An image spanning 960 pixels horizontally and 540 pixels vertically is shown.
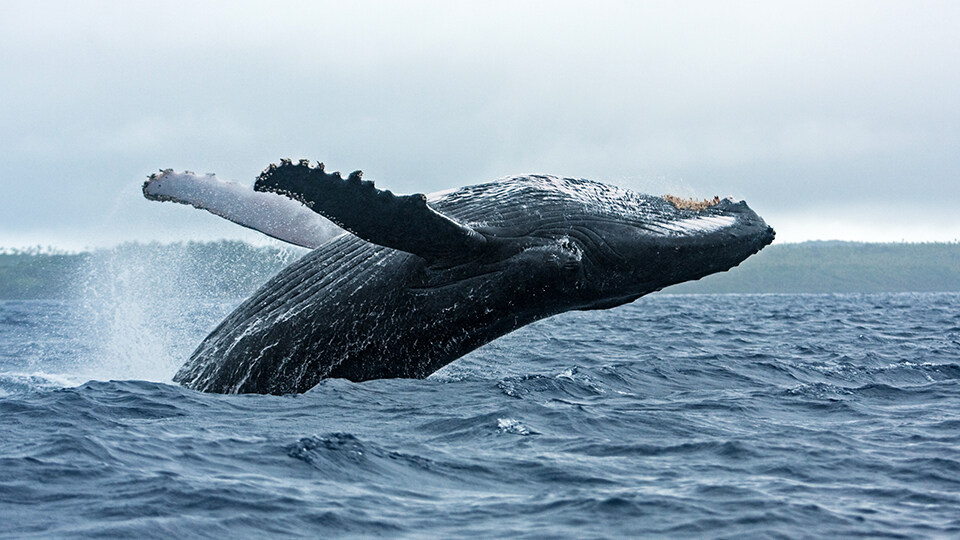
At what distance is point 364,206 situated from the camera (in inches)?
266

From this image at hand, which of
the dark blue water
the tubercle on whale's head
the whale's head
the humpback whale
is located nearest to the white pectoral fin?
the humpback whale

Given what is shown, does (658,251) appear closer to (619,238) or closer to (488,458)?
(619,238)

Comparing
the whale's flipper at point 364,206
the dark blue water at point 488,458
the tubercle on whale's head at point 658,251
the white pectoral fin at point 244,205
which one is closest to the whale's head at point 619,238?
the tubercle on whale's head at point 658,251

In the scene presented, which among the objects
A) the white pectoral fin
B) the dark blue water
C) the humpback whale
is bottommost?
the dark blue water

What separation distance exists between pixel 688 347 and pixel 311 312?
10.4 m

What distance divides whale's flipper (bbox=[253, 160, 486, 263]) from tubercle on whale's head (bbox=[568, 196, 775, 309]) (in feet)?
4.29

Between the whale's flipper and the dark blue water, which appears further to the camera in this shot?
the whale's flipper

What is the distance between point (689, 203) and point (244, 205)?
3809 mm

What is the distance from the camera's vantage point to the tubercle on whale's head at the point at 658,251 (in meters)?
8.08

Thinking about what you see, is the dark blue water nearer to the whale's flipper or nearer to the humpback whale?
the humpback whale

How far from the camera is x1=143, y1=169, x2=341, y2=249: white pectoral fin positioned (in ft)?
28.9

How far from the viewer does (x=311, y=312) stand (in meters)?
8.03

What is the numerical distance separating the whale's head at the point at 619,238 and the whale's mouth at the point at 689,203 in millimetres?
72

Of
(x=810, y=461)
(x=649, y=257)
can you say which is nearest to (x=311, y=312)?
(x=649, y=257)
